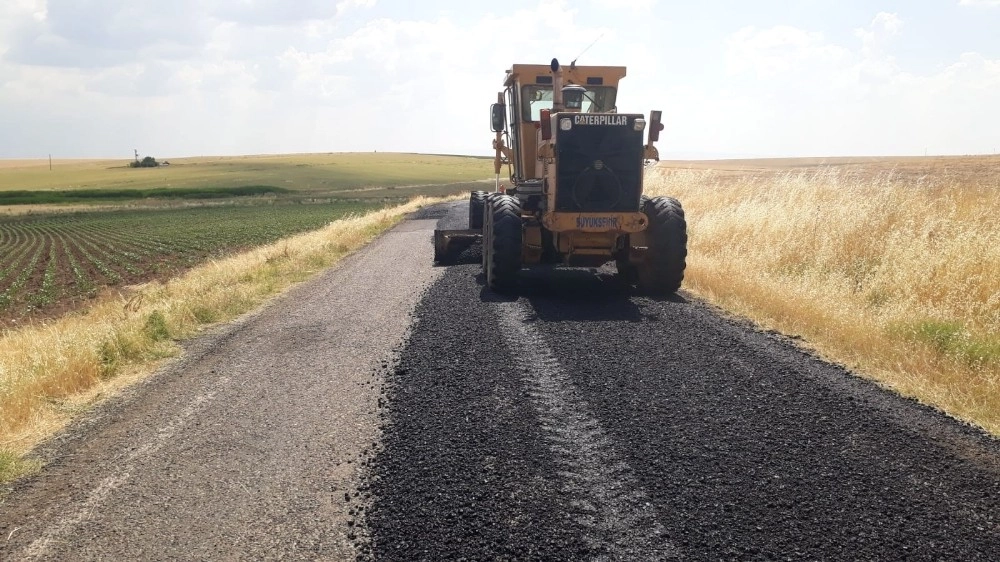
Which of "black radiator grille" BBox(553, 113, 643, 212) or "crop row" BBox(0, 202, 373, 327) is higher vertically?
"black radiator grille" BBox(553, 113, 643, 212)

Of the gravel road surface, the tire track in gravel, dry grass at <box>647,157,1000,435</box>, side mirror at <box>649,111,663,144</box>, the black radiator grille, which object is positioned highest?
side mirror at <box>649,111,663,144</box>

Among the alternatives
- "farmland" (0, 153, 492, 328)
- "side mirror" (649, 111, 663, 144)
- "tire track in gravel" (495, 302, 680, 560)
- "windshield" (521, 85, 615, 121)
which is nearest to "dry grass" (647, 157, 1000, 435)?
"side mirror" (649, 111, 663, 144)

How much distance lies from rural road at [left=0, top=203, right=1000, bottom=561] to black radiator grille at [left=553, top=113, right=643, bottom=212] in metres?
3.27

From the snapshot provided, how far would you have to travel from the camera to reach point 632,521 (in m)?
4.05

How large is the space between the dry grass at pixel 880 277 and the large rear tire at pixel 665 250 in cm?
60

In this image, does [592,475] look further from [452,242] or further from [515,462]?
[452,242]

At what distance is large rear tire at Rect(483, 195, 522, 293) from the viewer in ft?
35.0

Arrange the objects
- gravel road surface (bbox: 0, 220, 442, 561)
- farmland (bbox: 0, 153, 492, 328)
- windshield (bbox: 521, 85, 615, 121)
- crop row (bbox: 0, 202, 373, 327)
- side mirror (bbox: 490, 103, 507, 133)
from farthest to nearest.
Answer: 1. farmland (bbox: 0, 153, 492, 328)
2. crop row (bbox: 0, 202, 373, 327)
3. side mirror (bbox: 490, 103, 507, 133)
4. windshield (bbox: 521, 85, 615, 121)
5. gravel road surface (bbox: 0, 220, 442, 561)

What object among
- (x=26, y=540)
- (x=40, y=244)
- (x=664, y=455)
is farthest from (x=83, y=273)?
(x=664, y=455)

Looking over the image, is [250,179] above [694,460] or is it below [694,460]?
above

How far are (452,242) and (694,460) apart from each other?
1042 cm

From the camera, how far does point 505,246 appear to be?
10688mm

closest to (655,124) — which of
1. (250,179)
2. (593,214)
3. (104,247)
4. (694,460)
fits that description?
(593,214)

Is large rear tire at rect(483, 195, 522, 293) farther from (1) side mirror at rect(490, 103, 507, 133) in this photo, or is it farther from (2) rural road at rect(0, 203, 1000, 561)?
(1) side mirror at rect(490, 103, 507, 133)
